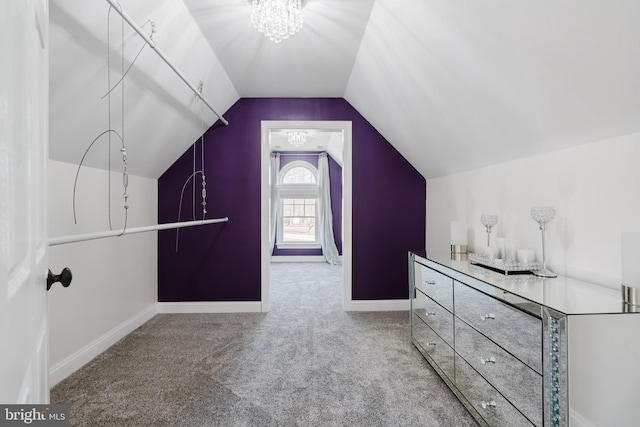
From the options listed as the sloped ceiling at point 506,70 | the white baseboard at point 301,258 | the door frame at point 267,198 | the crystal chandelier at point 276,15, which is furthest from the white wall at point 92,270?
the white baseboard at point 301,258

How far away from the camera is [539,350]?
124cm

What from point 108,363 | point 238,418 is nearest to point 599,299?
point 238,418

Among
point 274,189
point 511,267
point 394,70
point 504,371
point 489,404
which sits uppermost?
point 394,70

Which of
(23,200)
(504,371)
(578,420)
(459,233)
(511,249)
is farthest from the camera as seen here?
(459,233)

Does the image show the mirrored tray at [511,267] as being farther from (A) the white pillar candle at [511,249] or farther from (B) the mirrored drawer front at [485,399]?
(B) the mirrored drawer front at [485,399]

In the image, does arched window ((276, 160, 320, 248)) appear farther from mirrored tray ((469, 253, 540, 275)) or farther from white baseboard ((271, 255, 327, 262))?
mirrored tray ((469, 253, 540, 275))

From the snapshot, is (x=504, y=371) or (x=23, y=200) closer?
(x=23, y=200)

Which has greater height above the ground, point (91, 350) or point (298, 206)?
point (298, 206)

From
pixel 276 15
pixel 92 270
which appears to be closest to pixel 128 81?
pixel 276 15

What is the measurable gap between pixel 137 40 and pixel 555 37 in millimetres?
2173

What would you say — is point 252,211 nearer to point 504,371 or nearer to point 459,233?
point 459,233

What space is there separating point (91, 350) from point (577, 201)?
135 inches

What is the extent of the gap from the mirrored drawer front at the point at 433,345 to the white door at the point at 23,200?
2.03m

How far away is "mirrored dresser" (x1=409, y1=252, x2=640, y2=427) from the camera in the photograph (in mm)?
1188
